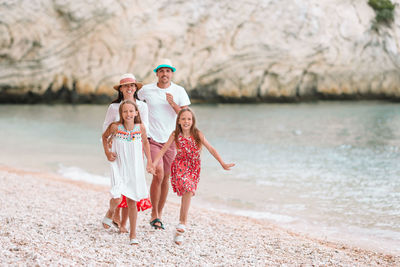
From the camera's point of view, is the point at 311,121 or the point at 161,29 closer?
the point at 311,121

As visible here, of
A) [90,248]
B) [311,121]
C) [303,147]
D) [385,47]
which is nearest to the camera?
[90,248]

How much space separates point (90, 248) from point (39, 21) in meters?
16.1

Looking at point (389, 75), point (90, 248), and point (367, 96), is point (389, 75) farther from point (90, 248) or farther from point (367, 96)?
point (90, 248)

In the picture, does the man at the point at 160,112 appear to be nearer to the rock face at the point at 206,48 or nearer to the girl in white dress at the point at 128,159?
the girl in white dress at the point at 128,159

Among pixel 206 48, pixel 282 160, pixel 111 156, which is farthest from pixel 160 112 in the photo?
pixel 206 48

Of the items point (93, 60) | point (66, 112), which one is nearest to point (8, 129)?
point (66, 112)

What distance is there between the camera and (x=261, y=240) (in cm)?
434

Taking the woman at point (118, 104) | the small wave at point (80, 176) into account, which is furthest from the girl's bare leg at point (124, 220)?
the small wave at point (80, 176)

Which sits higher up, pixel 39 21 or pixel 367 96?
pixel 39 21

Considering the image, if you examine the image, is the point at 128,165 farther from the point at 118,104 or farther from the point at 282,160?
the point at 282,160

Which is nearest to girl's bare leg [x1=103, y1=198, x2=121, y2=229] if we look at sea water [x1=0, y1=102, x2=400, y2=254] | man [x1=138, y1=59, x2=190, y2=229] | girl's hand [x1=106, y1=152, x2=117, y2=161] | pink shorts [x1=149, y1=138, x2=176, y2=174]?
girl's hand [x1=106, y1=152, x2=117, y2=161]

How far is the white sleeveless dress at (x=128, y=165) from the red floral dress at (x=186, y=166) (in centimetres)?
34

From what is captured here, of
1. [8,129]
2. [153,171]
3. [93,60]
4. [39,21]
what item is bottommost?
[8,129]

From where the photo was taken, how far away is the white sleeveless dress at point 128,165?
3891 millimetres
